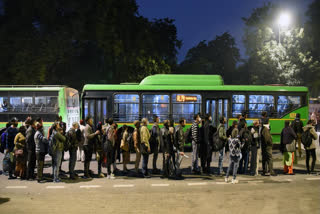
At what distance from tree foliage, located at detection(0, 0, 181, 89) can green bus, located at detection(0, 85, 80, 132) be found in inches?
287

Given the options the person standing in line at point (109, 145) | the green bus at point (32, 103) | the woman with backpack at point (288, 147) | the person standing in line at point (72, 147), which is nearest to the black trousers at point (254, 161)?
the woman with backpack at point (288, 147)

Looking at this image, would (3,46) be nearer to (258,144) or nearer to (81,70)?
(81,70)

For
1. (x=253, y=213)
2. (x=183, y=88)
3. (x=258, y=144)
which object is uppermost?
(x=183, y=88)

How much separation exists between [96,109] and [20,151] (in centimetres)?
711

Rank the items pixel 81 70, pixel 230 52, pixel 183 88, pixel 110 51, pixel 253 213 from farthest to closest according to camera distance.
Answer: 1. pixel 230 52
2. pixel 81 70
3. pixel 110 51
4. pixel 183 88
5. pixel 253 213

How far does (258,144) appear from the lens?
11703 mm

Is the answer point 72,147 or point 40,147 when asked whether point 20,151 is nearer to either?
point 40,147

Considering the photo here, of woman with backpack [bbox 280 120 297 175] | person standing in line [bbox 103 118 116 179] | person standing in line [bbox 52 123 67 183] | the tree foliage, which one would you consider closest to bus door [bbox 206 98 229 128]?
woman with backpack [bbox 280 120 297 175]

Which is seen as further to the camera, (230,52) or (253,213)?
(230,52)

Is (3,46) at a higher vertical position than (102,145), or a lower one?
higher

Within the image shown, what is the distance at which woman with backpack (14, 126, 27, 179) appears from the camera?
1105 centimetres

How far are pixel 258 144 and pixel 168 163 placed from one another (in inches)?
118

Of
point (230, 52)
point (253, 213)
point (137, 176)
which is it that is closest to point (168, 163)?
point (137, 176)

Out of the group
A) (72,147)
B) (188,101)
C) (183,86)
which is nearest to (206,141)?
(72,147)
